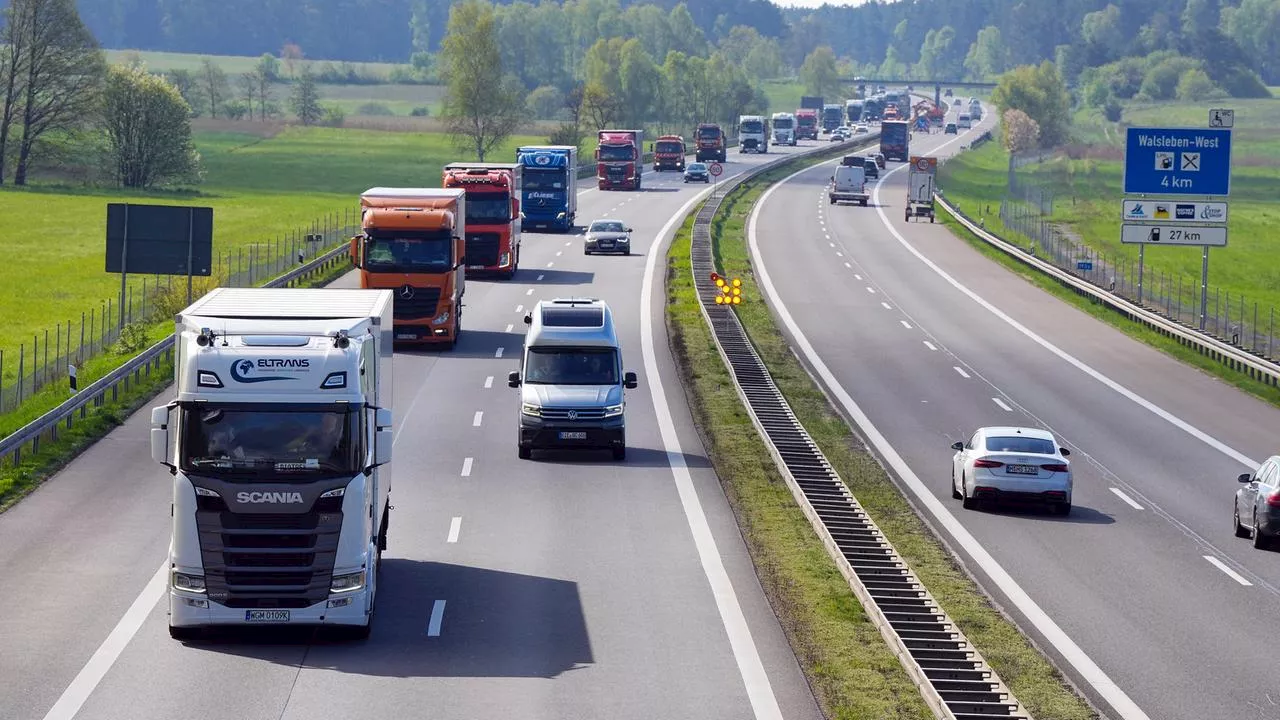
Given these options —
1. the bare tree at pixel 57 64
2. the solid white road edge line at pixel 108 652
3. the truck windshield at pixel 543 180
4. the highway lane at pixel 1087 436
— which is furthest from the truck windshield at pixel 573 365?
the bare tree at pixel 57 64

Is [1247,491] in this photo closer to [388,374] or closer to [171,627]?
[388,374]

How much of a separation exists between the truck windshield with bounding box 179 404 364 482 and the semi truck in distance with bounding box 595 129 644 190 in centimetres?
9230

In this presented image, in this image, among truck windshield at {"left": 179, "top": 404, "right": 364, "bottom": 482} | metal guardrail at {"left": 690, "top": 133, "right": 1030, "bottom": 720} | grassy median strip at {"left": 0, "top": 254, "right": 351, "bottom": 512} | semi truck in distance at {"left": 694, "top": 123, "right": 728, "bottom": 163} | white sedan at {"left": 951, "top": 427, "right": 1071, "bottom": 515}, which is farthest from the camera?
semi truck in distance at {"left": 694, "top": 123, "right": 728, "bottom": 163}

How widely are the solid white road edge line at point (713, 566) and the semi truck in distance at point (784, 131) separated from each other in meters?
130

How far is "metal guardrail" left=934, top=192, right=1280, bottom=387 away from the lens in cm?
4903

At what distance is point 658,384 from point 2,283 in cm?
3666

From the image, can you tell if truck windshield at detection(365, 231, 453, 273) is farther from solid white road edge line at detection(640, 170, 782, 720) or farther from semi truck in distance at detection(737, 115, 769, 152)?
semi truck in distance at detection(737, 115, 769, 152)

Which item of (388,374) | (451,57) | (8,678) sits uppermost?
(451,57)

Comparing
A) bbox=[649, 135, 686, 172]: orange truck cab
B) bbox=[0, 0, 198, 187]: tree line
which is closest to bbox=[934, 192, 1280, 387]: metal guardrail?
bbox=[649, 135, 686, 172]: orange truck cab

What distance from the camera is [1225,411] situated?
44.6m

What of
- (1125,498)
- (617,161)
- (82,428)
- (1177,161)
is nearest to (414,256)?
(82,428)

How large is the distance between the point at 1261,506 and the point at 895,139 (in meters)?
129

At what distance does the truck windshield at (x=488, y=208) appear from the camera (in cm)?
6141

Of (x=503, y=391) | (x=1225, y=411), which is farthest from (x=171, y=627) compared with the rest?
(x=1225, y=411)
